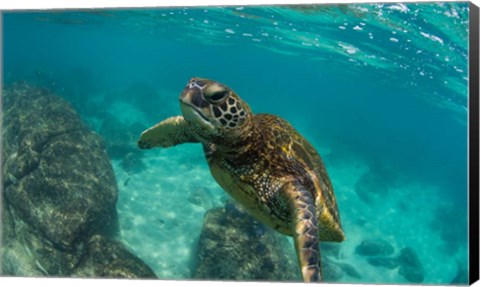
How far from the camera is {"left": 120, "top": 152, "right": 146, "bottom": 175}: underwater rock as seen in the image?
10031mm

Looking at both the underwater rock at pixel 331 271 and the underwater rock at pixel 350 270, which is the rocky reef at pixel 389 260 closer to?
the underwater rock at pixel 350 270

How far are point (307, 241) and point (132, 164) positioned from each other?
8.12m

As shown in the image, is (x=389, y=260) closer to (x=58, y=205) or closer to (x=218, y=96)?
(x=58, y=205)

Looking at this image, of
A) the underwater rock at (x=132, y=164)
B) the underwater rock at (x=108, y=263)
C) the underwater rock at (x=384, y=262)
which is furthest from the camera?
the underwater rock at (x=132, y=164)

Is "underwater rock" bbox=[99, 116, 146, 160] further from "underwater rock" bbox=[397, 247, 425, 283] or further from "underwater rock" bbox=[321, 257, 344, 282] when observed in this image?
"underwater rock" bbox=[397, 247, 425, 283]

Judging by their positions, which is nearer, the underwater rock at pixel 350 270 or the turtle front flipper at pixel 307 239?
the turtle front flipper at pixel 307 239

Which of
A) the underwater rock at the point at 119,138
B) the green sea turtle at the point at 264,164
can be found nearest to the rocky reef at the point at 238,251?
the green sea turtle at the point at 264,164

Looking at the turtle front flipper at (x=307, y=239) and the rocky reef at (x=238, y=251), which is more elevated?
the turtle front flipper at (x=307, y=239)

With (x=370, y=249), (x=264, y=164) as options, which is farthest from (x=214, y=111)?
(x=370, y=249)

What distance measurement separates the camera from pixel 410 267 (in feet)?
31.6

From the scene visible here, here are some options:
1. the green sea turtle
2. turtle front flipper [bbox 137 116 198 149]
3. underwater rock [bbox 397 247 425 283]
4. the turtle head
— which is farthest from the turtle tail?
underwater rock [bbox 397 247 425 283]

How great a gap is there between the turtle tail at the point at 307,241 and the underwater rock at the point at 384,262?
724cm

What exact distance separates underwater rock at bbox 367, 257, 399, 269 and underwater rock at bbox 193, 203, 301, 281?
3.64 m

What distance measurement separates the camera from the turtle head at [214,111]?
2672 millimetres
